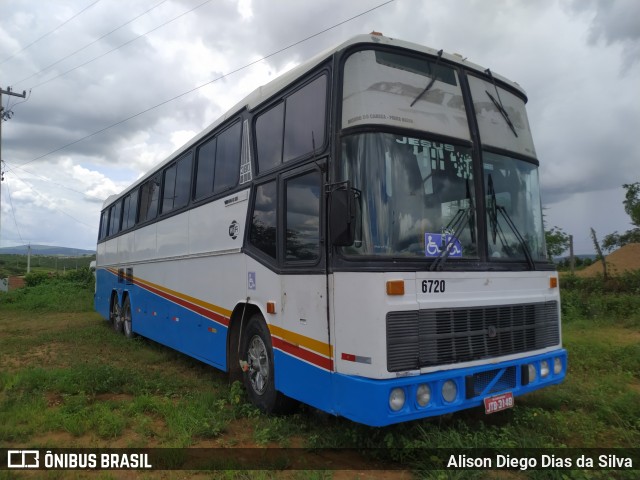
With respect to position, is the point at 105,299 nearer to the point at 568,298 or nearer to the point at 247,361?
the point at 247,361

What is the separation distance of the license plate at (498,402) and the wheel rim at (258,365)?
2277 mm

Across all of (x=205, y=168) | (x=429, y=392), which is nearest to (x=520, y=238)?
(x=429, y=392)

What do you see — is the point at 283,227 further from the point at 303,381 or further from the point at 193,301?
the point at 193,301

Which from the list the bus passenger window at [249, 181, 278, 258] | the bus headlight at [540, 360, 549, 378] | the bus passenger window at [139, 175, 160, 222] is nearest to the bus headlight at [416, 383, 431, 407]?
the bus headlight at [540, 360, 549, 378]

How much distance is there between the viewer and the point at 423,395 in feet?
12.4

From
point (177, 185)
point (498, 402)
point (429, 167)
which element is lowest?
point (498, 402)

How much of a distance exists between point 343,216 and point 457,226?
1.19 meters

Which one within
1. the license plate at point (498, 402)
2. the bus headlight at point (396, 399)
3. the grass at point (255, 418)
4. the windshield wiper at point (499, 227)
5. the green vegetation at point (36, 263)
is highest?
the green vegetation at point (36, 263)

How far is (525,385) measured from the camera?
4.48m

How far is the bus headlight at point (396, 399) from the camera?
3.64 metres

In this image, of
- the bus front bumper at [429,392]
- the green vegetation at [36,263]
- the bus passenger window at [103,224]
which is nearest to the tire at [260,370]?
the bus front bumper at [429,392]

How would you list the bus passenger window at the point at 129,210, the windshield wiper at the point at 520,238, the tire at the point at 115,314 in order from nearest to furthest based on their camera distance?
the windshield wiper at the point at 520,238 → the bus passenger window at the point at 129,210 → the tire at the point at 115,314

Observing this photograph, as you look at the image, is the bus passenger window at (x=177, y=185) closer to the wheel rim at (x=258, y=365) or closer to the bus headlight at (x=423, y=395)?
the wheel rim at (x=258, y=365)

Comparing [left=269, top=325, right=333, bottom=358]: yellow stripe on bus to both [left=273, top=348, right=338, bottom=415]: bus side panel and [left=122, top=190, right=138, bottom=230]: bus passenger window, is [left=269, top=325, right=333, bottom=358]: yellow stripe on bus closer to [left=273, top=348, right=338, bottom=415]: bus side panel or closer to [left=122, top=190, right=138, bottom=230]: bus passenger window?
[left=273, top=348, right=338, bottom=415]: bus side panel
